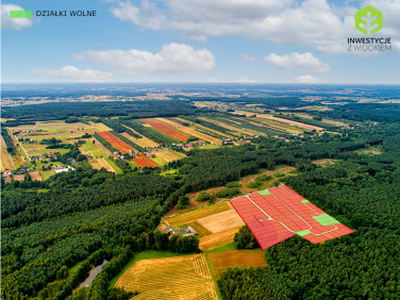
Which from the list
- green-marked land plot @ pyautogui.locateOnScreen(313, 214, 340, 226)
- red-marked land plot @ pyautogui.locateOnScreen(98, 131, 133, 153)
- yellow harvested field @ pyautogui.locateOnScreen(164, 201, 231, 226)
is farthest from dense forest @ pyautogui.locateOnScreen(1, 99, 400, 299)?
red-marked land plot @ pyautogui.locateOnScreen(98, 131, 133, 153)

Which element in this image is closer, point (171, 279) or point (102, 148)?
point (171, 279)

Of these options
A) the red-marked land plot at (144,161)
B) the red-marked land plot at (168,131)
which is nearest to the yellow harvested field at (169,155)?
the red-marked land plot at (144,161)

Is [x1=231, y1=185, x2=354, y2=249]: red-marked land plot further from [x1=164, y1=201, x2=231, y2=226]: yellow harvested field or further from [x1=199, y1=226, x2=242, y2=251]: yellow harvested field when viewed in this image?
[x1=164, y1=201, x2=231, y2=226]: yellow harvested field

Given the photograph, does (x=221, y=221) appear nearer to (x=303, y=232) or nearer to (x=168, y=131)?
(x=303, y=232)

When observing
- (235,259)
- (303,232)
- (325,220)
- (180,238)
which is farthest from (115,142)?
(325,220)

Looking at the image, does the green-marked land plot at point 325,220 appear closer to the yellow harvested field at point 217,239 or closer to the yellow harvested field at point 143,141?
the yellow harvested field at point 217,239
